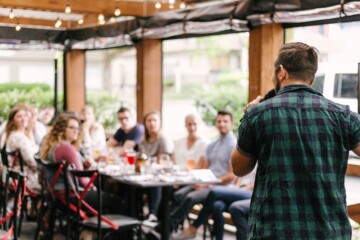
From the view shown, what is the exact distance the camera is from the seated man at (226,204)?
6.27 meters

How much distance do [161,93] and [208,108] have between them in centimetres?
120

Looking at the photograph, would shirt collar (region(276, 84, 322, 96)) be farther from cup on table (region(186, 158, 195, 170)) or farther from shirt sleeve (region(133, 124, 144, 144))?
shirt sleeve (region(133, 124, 144, 144))

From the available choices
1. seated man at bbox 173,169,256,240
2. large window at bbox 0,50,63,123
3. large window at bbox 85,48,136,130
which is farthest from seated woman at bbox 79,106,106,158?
seated man at bbox 173,169,256,240

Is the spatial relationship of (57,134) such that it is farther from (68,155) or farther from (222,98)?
(222,98)

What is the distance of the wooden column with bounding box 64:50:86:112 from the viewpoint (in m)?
11.8

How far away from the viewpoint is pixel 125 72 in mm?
10750

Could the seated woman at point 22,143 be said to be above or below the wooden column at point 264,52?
below

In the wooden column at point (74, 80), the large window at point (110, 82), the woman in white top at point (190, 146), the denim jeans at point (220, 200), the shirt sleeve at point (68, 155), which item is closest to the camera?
the denim jeans at point (220, 200)

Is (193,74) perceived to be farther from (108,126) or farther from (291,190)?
(291,190)

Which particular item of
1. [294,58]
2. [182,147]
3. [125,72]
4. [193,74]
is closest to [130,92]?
[125,72]

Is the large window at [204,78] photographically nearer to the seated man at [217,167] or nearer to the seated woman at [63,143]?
the seated man at [217,167]

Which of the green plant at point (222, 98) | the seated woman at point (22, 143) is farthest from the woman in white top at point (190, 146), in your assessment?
the seated woman at point (22, 143)

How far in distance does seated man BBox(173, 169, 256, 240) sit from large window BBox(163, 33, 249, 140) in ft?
5.80

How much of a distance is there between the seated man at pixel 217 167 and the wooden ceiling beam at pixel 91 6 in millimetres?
2624
